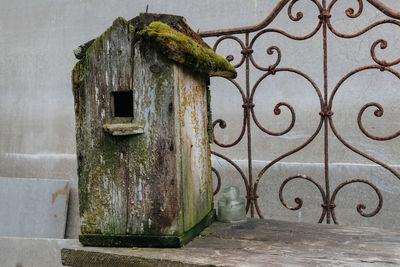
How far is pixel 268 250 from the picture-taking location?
117cm

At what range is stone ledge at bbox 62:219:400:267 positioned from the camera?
3.52ft

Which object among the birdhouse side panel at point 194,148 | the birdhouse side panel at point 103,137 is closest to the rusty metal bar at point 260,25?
the birdhouse side panel at point 194,148

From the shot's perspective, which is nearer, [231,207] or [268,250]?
[268,250]

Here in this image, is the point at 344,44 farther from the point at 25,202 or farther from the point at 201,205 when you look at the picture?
the point at 25,202

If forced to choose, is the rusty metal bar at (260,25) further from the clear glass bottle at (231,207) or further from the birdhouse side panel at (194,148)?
the clear glass bottle at (231,207)

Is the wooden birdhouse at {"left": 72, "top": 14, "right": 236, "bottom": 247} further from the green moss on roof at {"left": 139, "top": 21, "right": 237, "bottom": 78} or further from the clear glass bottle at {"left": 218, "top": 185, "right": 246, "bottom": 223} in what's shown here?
the clear glass bottle at {"left": 218, "top": 185, "right": 246, "bottom": 223}

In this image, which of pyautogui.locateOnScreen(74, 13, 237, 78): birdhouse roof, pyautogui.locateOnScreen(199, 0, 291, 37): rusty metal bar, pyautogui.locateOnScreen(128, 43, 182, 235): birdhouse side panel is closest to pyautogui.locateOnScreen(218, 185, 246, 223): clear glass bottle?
pyautogui.locateOnScreen(128, 43, 182, 235): birdhouse side panel

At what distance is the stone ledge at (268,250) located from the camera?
42.3 inches

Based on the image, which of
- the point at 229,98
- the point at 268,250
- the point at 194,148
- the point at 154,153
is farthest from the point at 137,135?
the point at 229,98

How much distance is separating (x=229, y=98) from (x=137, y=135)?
1.87 meters

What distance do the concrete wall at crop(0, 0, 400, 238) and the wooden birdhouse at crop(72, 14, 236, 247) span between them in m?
1.67

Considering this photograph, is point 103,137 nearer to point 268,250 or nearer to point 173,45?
point 173,45

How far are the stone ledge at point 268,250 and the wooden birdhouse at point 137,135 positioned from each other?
58mm

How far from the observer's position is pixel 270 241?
127 centimetres
